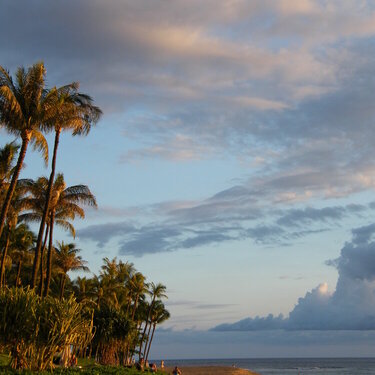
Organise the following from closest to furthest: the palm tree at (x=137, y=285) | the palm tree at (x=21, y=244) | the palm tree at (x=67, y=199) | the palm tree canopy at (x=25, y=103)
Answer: the palm tree canopy at (x=25, y=103) < the palm tree at (x=67, y=199) < the palm tree at (x=21, y=244) < the palm tree at (x=137, y=285)

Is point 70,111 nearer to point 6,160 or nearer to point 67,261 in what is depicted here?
point 6,160

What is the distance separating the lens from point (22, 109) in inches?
1282

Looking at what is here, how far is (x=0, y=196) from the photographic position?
151 feet

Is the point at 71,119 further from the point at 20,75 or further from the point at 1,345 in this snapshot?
the point at 1,345

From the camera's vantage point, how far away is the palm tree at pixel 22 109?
105 ft

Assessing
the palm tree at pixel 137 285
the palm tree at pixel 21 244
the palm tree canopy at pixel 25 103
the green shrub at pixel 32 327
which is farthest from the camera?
the palm tree at pixel 137 285

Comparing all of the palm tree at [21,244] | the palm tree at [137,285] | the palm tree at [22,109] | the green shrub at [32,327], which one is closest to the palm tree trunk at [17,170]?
the palm tree at [22,109]

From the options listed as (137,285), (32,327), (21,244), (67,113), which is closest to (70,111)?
(67,113)

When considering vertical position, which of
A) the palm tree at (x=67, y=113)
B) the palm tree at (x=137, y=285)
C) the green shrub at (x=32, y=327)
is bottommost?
the green shrub at (x=32, y=327)

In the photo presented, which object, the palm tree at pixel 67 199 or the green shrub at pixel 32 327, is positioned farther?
the palm tree at pixel 67 199

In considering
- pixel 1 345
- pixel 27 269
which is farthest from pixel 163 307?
pixel 1 345

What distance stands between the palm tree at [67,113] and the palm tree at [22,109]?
0.70 meters

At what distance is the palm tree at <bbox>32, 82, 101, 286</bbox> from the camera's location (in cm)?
3344

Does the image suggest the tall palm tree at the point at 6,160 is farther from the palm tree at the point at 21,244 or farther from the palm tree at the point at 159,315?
the palm tree at the point at 159,315
